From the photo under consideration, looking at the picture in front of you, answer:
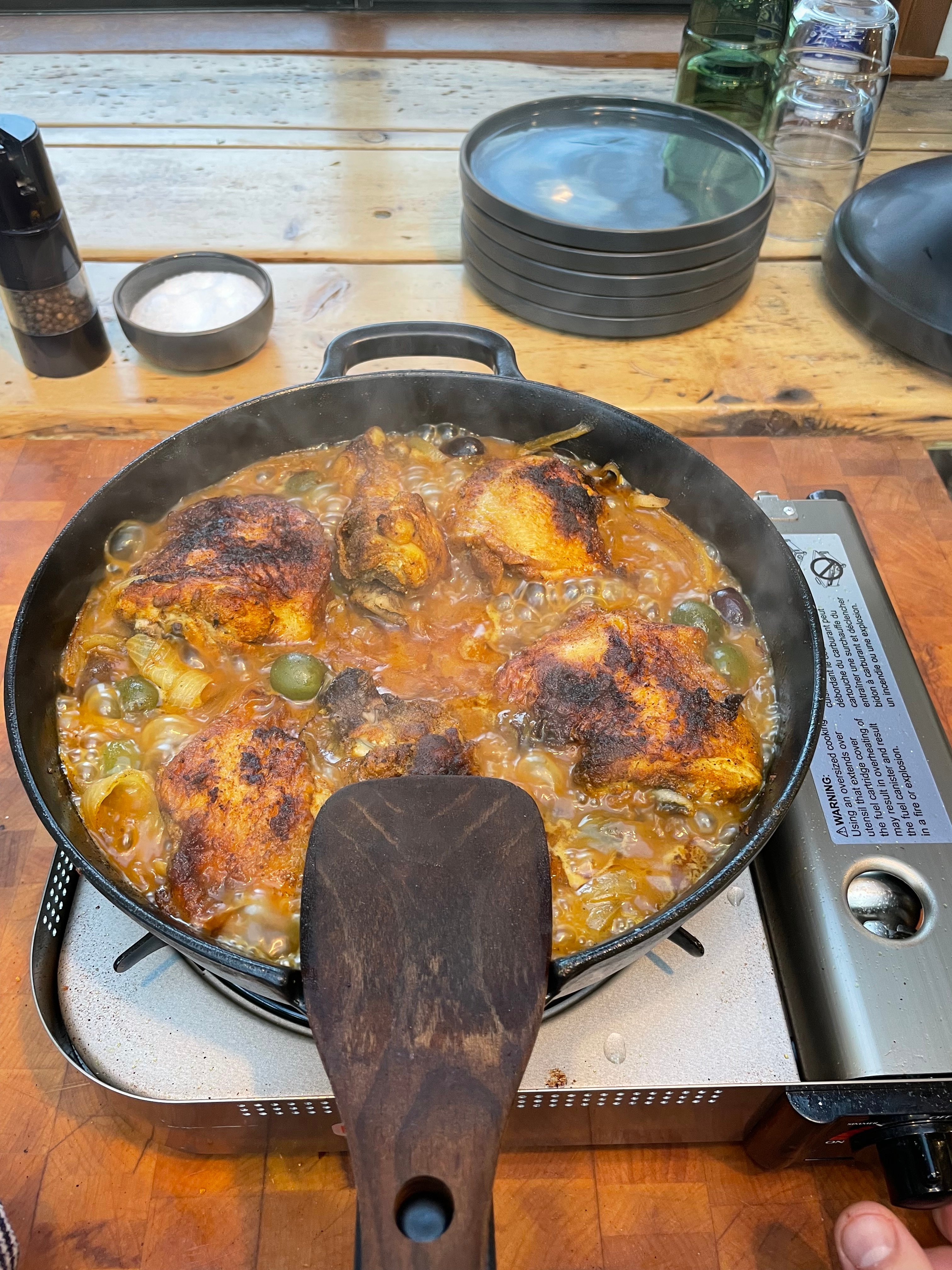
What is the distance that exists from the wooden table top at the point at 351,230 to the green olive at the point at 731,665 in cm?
103

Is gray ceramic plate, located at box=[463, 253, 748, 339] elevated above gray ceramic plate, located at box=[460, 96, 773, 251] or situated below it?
below

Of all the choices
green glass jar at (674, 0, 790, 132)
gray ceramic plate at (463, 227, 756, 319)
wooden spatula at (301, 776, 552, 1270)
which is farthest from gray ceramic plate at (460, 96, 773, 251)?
wooden spatula at (301, 776, 552, 1270)

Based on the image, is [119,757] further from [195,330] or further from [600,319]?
[600,319]

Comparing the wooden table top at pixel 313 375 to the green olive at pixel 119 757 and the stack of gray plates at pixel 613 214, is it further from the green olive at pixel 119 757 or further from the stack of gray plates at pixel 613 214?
the green olive at pixel 119 757

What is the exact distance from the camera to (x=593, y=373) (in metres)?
2.46

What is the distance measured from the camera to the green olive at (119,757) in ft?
4.52

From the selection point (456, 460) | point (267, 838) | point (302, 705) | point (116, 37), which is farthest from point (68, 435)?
point (116, 37)

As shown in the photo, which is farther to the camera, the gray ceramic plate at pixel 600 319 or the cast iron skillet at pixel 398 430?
the gray ceramic plate at pixel 600 319

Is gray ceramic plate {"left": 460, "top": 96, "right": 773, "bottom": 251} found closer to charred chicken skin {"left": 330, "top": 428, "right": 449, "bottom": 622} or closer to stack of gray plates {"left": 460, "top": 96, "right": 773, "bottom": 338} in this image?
stack of gray plates {"left": 460, "top": 96, "right": 773, "bottom": 338}

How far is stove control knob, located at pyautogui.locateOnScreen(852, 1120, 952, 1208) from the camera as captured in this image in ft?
3.96

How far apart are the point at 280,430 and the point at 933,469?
5.99 feet

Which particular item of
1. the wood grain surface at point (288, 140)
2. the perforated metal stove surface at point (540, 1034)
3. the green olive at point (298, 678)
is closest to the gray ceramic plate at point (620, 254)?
the wood grain surface at point (288, 140)

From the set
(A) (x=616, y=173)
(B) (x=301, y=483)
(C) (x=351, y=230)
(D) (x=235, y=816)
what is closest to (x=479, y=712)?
(D) (x=235, y=816)

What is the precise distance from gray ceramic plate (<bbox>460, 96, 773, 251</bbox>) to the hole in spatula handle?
2.11m
